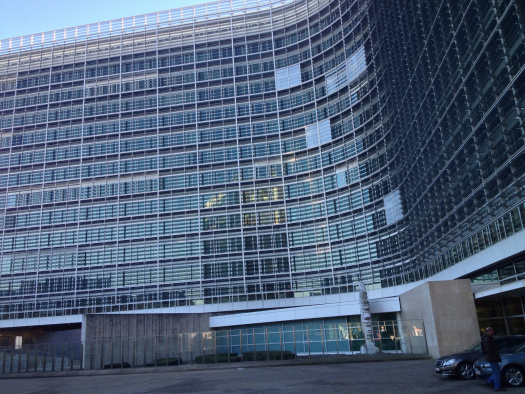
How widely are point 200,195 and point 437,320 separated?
3776cm

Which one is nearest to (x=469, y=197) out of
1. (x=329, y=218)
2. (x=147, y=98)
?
(x=329, y=218)

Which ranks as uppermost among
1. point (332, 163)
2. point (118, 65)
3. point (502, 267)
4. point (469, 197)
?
point (118, 65)

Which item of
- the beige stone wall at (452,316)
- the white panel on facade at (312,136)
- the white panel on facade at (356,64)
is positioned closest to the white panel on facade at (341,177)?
the white panel on facade at (312,136)

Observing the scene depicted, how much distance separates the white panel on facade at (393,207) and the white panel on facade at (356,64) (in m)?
14.3

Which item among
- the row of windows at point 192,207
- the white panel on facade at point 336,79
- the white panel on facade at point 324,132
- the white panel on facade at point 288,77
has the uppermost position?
the white panel on facade at point 288,77

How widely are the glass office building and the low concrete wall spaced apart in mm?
11075

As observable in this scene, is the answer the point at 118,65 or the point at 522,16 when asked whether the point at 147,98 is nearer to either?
the point at 118,65

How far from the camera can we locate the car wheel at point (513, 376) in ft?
47.9

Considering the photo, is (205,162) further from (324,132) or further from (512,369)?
(512,369)

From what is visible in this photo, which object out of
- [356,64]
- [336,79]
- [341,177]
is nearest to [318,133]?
[341,177]

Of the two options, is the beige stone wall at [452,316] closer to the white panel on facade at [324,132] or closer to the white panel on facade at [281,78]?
the white panel on facade at [324,132]

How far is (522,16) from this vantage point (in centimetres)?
1930

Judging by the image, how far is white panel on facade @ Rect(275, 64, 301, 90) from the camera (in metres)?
61.4

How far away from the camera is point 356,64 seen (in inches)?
2172
